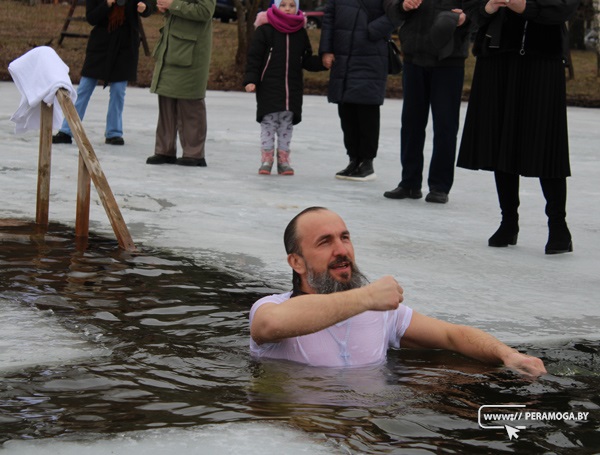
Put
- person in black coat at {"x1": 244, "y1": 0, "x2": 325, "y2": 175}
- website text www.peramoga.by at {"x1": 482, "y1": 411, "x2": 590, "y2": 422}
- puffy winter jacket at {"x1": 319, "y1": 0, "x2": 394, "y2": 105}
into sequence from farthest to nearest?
1. person in black coat at {"x1": 244, "y1": 0, "x2": 325, "y2": 175}
2. puffy winter jacket at {"x1": 319, "y1": 0, "x2": 394, "y2": 105}
3. website text www.peramoga.by at {"x1": 482, "y1": 411, "x2": 590, "y2": 422}

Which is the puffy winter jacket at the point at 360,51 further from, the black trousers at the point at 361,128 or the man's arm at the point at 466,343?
the man's arm at the point at 466,343

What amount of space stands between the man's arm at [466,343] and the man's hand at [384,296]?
2.11ft

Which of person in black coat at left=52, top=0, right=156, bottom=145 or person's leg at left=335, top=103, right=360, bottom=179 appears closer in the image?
person's leg at left=335, top=103, right=360, bottom=179

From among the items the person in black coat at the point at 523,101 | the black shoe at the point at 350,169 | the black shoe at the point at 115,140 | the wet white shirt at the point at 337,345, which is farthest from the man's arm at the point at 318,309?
the black shoe at the point at 115,140

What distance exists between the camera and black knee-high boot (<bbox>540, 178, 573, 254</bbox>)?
24.2ft

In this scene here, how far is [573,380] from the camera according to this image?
4.98 meters

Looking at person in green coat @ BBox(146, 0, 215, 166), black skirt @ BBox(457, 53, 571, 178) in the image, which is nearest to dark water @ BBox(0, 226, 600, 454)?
black skirt @ BBox(457, 53, 571, 178)

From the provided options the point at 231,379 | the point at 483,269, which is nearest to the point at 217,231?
the point at 483,269

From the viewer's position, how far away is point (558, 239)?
747cm

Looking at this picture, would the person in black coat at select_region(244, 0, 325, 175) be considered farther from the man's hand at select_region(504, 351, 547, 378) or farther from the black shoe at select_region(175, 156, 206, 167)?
the man's hand at select_region(504, 351, 547, 378)

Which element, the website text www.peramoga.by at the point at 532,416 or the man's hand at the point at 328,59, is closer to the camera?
the website text www.peramoga.by at the point at 532,416

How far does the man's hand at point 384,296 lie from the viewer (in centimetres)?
454

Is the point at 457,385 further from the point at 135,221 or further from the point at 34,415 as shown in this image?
the point at 135,221

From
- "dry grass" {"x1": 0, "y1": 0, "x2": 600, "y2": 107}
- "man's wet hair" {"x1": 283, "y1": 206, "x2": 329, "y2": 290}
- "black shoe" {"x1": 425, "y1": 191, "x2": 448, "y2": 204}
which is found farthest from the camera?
"dry grass" {"x1": 0, "y1": 0, "x2": 600, "y2": 107}
